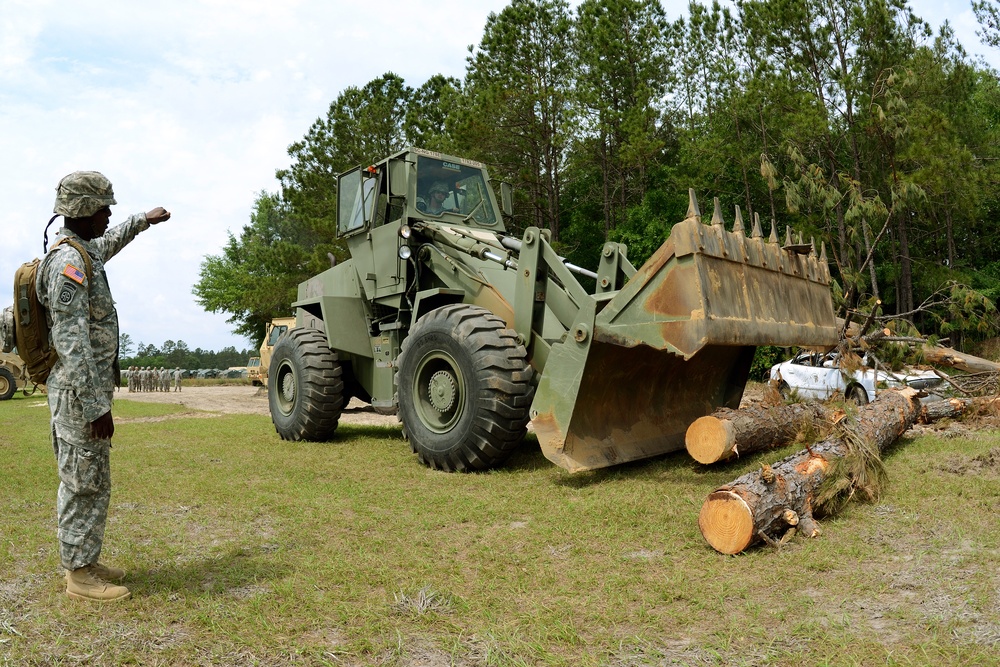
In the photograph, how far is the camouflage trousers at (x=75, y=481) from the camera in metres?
3.80

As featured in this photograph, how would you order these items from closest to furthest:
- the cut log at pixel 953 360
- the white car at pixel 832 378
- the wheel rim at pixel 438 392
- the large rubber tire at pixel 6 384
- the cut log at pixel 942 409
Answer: the wheel rim at pixel 438 392 < the cut log at pixel 942 409 < the cut log at pixel 953 360 < the white car at pixel 832 378 < the large rubber tire at pixel 6 384

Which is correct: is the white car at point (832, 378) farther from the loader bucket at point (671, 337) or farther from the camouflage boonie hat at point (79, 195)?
the camouflage boonie hat at point (79, 195)

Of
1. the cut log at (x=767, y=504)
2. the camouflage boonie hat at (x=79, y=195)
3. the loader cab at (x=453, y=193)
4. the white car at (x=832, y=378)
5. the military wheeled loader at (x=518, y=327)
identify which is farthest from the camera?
the white car at (x=832, y=378)

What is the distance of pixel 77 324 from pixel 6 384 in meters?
26.0

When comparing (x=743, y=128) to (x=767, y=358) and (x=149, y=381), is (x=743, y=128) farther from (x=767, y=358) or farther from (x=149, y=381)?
(x=149, y=381)

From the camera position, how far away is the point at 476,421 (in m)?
6.82

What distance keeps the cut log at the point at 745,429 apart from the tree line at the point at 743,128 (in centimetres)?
1019

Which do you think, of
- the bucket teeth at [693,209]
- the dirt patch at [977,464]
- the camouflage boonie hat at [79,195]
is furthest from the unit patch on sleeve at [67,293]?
the dirt patch at [977,464]

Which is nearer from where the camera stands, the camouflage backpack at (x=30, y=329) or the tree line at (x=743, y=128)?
the camouflage backpack at (x=30, y=329)

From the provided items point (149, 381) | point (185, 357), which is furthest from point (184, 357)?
point (149, 381)

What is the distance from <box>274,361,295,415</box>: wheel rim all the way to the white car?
6538mm

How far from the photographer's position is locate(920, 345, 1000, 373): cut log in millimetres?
10172

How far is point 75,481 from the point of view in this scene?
3.82 m

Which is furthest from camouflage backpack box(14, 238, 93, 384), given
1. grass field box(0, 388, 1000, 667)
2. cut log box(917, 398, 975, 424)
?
cut log box(917, 398, 975, 424)
